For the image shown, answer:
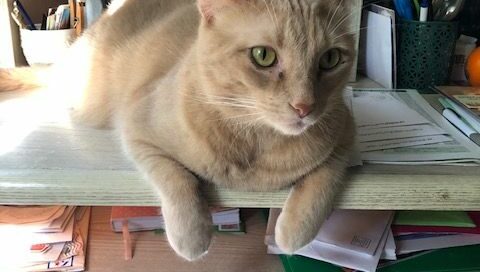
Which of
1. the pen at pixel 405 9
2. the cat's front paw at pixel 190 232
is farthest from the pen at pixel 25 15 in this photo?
the pen at pixel 405 9

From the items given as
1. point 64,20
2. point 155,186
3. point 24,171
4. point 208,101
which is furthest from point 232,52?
point 64,20

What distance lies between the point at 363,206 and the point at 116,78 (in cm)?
57

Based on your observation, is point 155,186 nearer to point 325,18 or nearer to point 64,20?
point 325,18

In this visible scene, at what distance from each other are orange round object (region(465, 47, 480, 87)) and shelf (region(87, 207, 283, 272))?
54 centimetres

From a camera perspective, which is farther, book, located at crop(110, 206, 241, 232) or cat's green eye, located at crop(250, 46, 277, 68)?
book, located at crop(110, 206, 241, 232)

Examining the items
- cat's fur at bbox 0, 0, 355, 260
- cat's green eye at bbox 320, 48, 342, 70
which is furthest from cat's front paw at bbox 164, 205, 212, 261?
cat's green eye at bbox 320, 48, 342, 70

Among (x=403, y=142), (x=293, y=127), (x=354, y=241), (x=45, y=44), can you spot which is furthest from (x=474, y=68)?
(x=45, y=44)

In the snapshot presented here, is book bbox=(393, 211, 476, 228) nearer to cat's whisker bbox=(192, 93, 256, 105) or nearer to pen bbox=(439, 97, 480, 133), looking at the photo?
pen bbox=(439, 97, 480, 133)

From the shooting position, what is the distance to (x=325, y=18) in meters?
0.71

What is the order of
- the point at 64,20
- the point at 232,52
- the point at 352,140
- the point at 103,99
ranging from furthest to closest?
the point at 64,20
the point at 103,99
the point at 352,140
the point at 232,52

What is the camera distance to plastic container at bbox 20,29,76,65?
112 cm

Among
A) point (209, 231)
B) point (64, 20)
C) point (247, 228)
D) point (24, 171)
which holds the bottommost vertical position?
point (247, 228)

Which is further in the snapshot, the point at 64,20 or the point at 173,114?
the point at 64,20

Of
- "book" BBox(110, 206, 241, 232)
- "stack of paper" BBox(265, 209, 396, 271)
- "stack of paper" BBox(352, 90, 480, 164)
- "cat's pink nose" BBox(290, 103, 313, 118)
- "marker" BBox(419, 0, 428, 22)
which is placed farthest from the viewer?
"marker" BBox(419, 0, 428, 22)
